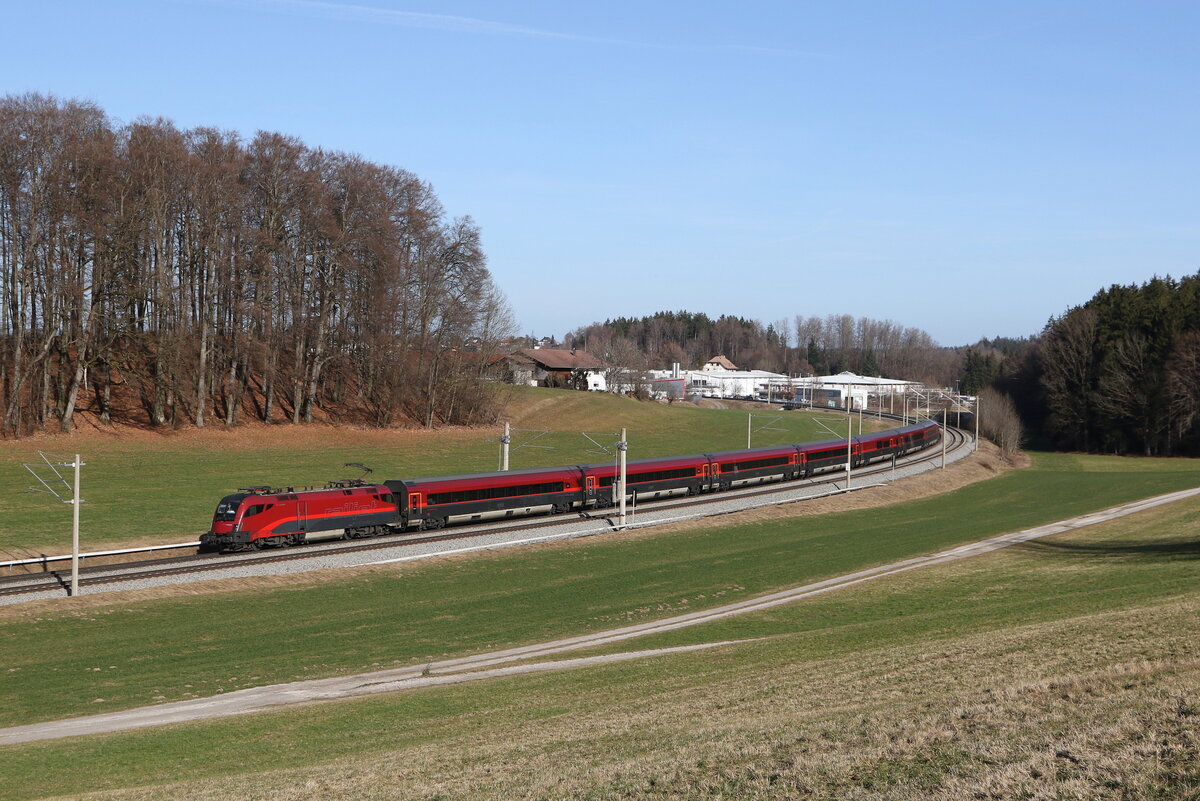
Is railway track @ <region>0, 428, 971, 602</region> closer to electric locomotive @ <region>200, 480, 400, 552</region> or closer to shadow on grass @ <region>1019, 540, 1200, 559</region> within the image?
electric locomotive @ <region>200, 480, 400, 552</region>

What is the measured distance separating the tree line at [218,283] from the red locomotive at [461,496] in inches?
1202

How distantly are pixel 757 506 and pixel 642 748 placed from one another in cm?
4793

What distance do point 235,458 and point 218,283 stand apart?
15.8 meters

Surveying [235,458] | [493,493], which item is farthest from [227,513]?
[235,458]

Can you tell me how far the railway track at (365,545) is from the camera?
37.1 metres

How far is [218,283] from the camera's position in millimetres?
76875

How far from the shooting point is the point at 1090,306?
5477 inches

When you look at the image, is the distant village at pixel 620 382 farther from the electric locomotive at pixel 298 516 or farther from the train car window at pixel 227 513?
the train car window at pixel 227 513

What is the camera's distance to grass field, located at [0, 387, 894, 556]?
4853cm

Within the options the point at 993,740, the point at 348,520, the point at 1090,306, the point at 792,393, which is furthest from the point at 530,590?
the point at 792,393

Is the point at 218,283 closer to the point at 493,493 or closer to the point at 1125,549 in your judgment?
the point at 493,493

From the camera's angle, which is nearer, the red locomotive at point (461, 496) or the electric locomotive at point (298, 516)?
the electric locomotive at point (298, 516)

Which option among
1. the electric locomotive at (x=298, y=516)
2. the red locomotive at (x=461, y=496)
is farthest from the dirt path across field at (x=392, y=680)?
the red locomotive at (x=461, y=496)

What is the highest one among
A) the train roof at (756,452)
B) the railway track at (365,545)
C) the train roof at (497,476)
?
the train roof at (756,452)
